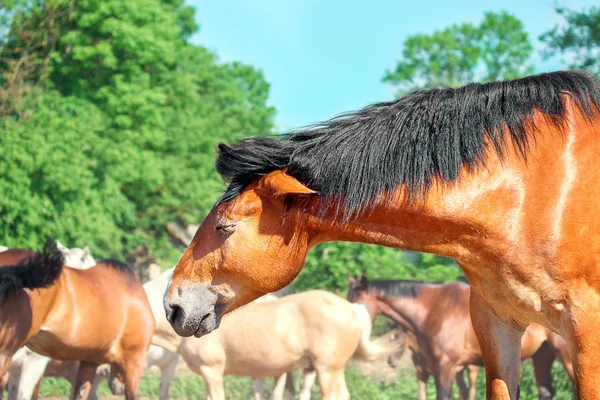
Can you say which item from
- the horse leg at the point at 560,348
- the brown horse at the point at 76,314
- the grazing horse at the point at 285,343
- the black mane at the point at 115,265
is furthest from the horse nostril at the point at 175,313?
the horse leg at the point at 560,348

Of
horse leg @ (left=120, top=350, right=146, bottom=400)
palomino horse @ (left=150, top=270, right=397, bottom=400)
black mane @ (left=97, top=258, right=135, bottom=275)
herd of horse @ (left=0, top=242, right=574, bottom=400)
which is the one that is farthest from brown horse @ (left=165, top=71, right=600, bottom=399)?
palomino horse @ (left=150, top=270, right=397, bottom=400)

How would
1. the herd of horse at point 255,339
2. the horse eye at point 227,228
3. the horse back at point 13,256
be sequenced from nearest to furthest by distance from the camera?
the horse eye at point 227,228 < the horse back at point 13,256 < the herd of horse at point 255,339

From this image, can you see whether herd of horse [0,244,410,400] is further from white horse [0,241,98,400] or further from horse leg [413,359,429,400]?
horse leg [413,359,429,400]

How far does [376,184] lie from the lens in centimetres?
354

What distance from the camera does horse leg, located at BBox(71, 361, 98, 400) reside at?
8844 mm

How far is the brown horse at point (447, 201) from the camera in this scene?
3408 millimetres

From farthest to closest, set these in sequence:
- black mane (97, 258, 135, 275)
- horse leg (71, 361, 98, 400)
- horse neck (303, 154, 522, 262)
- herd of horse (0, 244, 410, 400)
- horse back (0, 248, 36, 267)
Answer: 1. black mane (97, 258, 135, 275)
2. horse leg (71, 361, 98, 400)
3. horse back (0, 248, 36, 267)
4. herd of horse (0, 244, 410, 400)
5. horse neck (303, 154, 522, 262)

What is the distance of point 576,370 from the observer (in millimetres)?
3445

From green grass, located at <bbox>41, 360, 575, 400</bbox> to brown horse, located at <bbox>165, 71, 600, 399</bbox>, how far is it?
8225mm

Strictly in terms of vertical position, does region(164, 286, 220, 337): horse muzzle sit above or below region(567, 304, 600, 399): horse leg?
below

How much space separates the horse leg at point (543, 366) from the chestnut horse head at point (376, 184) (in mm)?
8117

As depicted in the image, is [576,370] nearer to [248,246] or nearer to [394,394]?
[248,246]

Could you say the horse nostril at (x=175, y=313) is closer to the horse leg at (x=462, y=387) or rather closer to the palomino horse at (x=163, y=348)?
the palomino horse at (x=163, y=348)

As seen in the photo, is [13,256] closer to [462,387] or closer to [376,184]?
[376,184]
